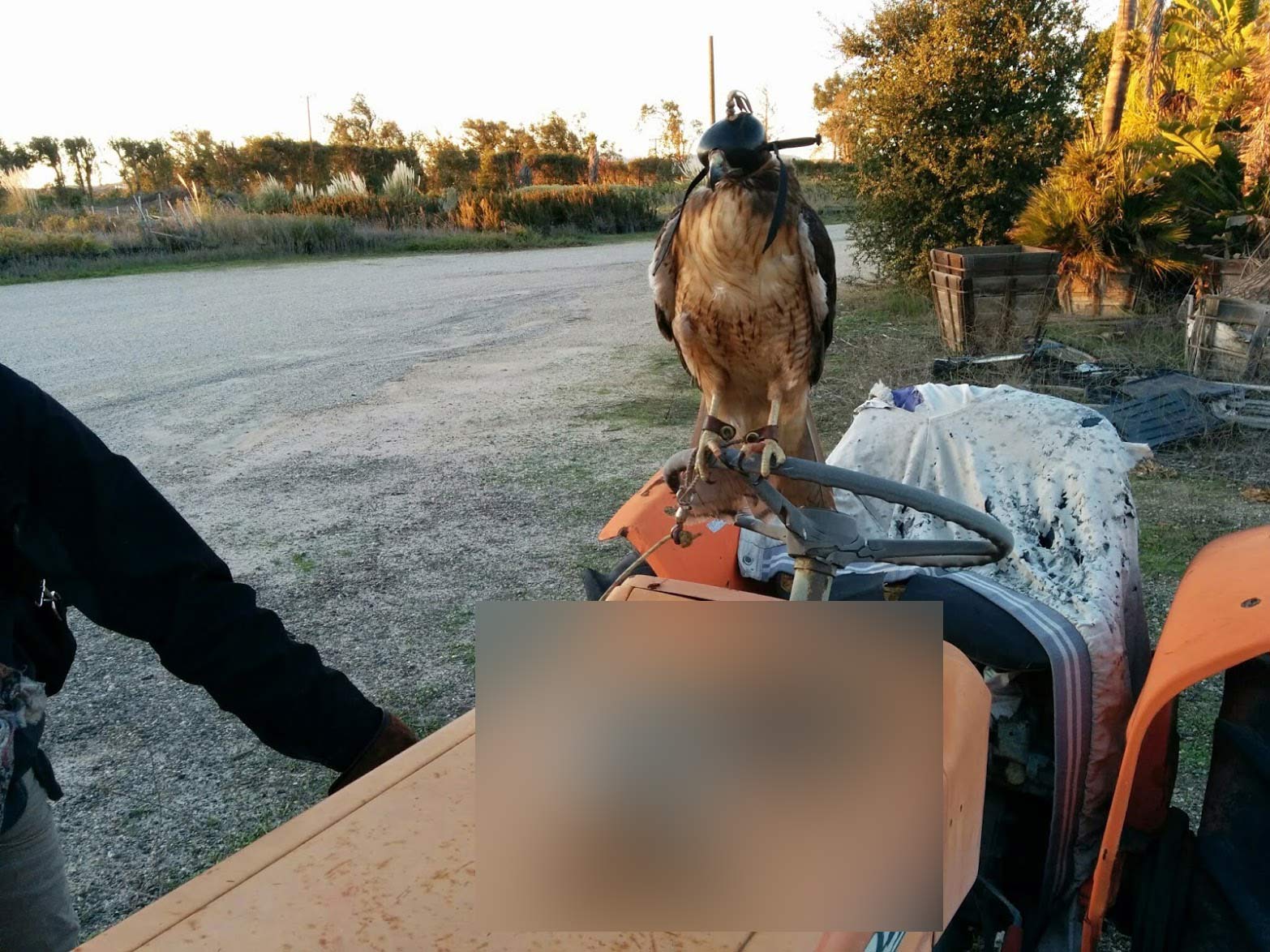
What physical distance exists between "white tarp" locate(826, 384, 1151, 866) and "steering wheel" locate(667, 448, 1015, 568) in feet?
3.09

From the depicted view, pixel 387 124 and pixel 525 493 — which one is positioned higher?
pixel 387 124

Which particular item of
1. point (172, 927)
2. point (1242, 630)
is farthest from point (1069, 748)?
point (172, 927)

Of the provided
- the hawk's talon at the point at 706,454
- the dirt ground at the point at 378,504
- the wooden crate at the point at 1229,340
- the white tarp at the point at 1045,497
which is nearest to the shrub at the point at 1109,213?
the dirt ground at the point at 378,504

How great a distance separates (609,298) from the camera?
14.6 metres

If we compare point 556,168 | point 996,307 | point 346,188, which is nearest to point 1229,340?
point 996,307

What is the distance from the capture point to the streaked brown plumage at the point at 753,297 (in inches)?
95.7

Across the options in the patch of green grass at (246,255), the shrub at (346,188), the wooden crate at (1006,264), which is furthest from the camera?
the shrub at (346,188)

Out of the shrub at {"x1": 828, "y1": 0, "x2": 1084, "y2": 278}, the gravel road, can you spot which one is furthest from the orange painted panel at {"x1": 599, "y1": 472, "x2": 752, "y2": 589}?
the shrub at {"x1": 828, "y1": 0, "x2": 1084, "y2": 278}

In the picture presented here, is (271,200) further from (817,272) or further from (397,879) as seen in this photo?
(397,879)

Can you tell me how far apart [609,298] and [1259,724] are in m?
13.6

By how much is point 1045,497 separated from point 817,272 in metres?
0.97

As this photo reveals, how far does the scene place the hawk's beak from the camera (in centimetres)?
172

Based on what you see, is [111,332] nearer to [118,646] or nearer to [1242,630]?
[118,646]

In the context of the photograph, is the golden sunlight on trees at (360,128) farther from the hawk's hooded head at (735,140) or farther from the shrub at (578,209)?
the hawk's hooded head at (735,140)
